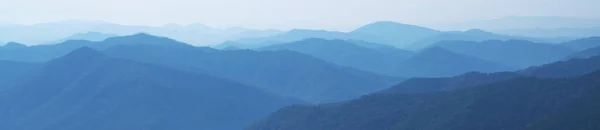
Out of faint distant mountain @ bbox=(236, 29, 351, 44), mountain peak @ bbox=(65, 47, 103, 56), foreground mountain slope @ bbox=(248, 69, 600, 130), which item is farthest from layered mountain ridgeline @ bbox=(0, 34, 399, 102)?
faint distant mountain @ bbox=(236, 29, 351, 44)

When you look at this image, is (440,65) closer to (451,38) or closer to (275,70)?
(275,70)

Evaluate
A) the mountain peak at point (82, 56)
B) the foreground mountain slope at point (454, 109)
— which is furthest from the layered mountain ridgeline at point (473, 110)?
the mountain peak at point (82, 56)

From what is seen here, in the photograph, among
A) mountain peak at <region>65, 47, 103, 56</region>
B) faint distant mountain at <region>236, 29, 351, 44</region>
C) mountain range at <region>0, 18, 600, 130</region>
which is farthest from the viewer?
faint distant mountain at <region>236, 29, 351, 44</region>

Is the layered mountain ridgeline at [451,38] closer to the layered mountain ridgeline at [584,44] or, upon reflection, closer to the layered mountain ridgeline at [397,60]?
the layered mountain ridgeline at [584,44]

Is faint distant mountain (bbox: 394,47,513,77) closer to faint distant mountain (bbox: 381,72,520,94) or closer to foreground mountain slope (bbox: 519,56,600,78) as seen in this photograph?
foreground mountain slope (bbox: 519,56,600,78)

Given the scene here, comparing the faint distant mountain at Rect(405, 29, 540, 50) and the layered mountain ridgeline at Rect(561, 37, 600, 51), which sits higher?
the layered mountain ridgeline at Rect(561, 37, 600, 51)
